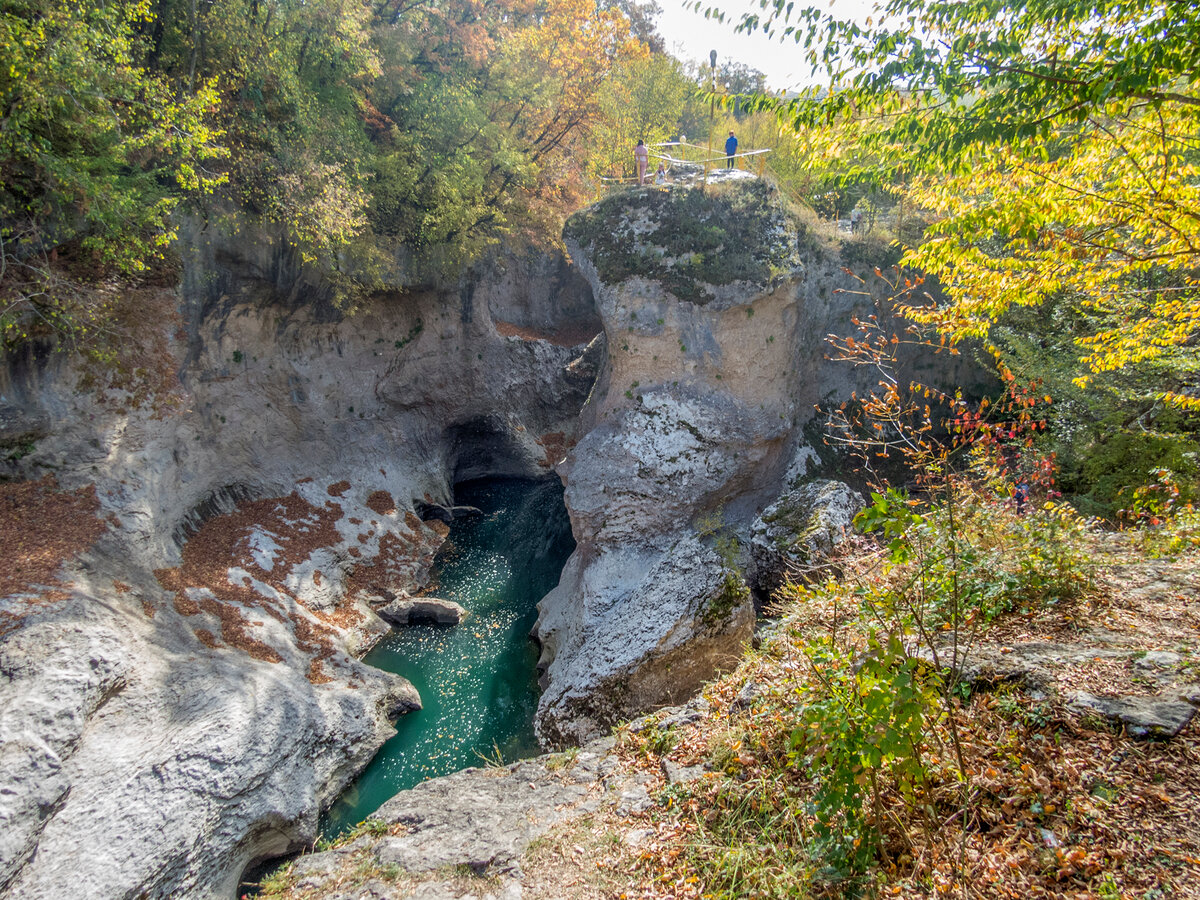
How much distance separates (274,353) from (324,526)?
16.7 feet

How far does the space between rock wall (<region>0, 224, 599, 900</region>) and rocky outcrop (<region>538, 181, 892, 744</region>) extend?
5.34 m

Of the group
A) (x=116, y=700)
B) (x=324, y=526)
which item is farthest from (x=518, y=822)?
(x=324, y=526)

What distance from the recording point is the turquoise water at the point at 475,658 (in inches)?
441

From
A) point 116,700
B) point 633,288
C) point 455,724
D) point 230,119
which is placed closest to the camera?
point 116,700

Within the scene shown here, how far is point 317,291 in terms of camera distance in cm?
1711

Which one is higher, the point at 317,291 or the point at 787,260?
the point at 317,291

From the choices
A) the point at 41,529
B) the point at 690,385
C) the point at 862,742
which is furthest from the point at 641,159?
the point at 862,742

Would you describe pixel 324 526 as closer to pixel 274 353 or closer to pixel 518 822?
pixel 274 353

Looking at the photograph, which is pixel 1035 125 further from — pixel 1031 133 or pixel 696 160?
pixel 696 160

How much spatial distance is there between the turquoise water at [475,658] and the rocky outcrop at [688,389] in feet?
3.39

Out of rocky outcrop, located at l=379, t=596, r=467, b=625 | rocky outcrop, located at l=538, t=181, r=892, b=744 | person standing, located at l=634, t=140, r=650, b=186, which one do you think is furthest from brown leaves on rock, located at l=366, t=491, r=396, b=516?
person standing, located at l=634, t=140, r=650, b=186

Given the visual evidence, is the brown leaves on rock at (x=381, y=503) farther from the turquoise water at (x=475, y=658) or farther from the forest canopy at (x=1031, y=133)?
the forest canopy at (x=1031, y=133)

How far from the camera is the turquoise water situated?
11.2 metres

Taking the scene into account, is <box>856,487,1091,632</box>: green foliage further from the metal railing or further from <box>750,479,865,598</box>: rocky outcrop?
the metal railing
